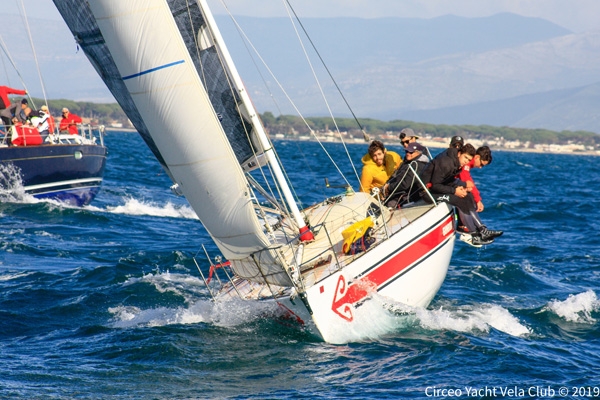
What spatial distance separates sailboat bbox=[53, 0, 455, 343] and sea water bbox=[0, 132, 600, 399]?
14.6 inches

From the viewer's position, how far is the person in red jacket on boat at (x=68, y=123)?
2117cm

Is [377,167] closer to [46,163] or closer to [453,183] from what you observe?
[453,183]

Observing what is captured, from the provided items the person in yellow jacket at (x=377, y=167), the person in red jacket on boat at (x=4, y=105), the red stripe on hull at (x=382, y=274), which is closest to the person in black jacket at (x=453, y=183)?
the red stripe on hull at (x=382, y=274)

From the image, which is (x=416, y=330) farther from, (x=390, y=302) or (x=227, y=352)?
(x=227, y=352)

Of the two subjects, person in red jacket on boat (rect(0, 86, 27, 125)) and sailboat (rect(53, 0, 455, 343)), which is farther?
person in red jacket on boat (rect(0, 86, 27, 125))

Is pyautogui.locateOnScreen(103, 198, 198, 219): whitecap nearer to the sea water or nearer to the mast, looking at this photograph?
the sea water

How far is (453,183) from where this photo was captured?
10.8 meters

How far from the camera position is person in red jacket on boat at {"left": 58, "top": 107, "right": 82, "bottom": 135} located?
2117 centimetres

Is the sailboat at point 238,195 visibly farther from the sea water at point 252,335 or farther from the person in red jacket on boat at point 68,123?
the person in red jacket on boat at point 68,123

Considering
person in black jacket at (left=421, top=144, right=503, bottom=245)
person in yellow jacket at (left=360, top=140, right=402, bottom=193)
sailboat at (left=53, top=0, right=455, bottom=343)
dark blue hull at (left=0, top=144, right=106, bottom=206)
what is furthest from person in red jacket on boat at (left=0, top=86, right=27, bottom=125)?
person in black jacket at (left=421, top=144, right=503, bottom=245)

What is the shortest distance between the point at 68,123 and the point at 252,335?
1363cm

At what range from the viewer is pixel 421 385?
7.73 metres

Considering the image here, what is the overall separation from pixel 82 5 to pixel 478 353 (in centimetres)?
581

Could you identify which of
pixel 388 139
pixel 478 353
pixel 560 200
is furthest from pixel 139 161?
pixel 388 139
